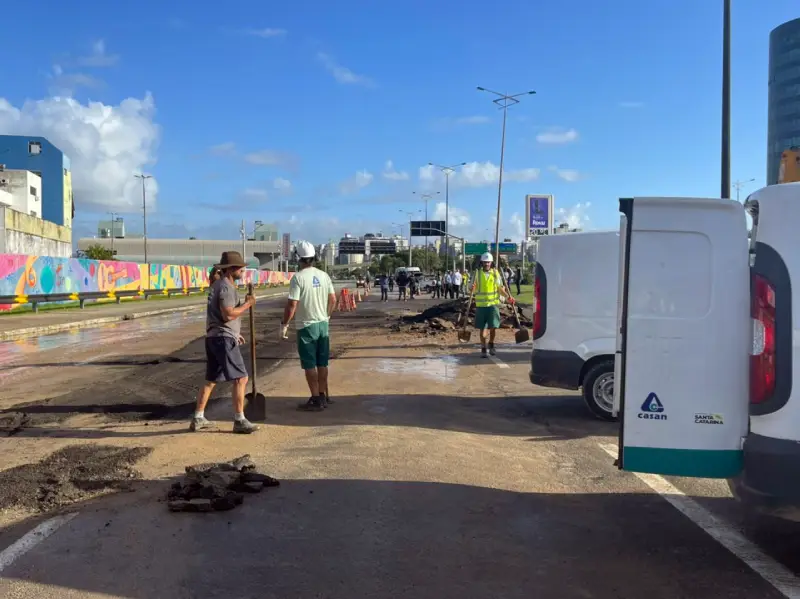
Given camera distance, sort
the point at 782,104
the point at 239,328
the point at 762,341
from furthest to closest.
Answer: the point at 782,104 < the point at 239,328 < the point at 762,341

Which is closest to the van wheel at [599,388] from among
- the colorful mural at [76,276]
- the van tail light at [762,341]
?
the van tail light at [762,341]

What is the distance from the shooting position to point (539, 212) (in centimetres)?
4950

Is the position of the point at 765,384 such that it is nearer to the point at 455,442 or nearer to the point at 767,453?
the point at 767,453

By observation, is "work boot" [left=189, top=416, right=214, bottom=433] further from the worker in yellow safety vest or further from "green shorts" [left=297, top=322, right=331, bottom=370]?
the worker in yellow safety vest

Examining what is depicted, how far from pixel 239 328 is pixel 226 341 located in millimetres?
250

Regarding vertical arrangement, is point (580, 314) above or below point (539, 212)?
below

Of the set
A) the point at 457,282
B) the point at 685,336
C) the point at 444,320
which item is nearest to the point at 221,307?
the point at 685,336

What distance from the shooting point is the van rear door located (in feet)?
12.9

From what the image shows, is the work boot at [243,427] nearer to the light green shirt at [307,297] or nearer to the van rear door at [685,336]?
the light green shirt at [307,297]

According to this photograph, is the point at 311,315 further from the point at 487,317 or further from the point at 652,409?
the point at 487,317

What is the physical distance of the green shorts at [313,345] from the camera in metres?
7.96

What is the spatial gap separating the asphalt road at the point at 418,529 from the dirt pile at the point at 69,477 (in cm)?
27

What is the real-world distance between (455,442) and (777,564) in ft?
10.3

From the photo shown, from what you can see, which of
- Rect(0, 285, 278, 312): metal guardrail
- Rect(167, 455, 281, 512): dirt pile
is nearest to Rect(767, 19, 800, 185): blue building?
Rect(167, 455, 281, 512): dirt pile
